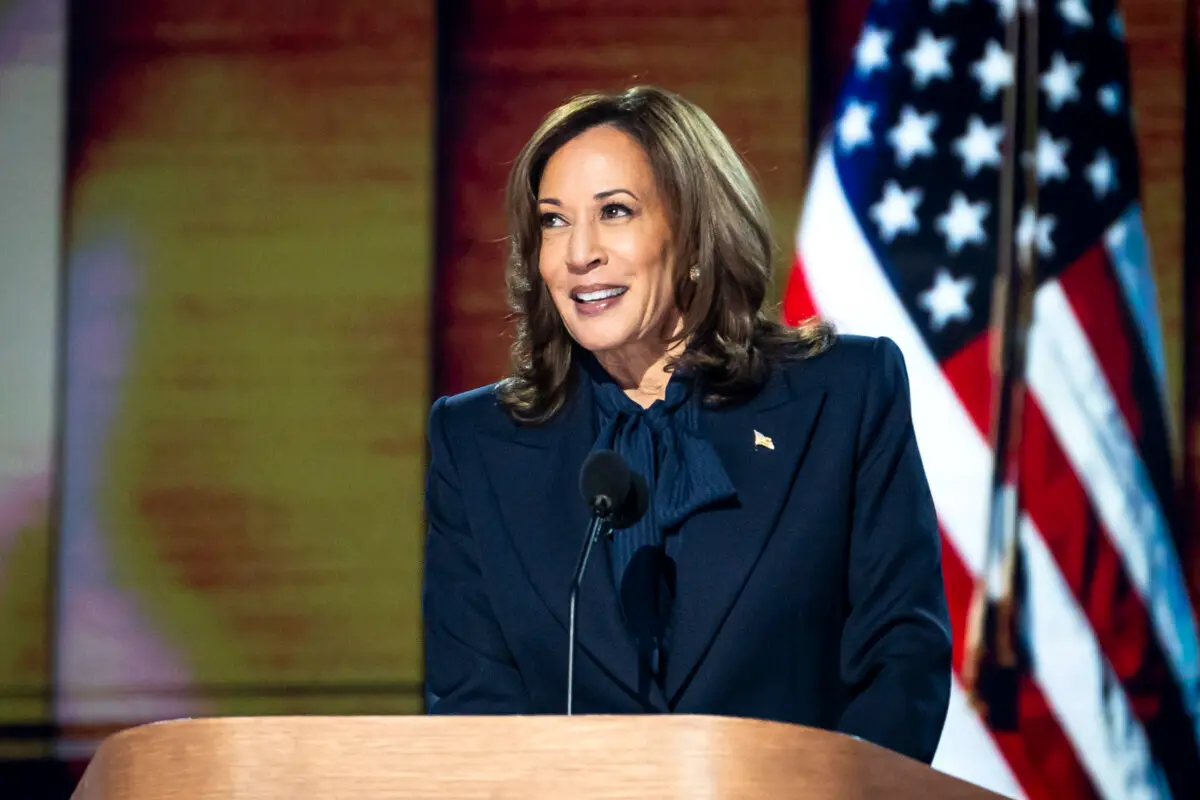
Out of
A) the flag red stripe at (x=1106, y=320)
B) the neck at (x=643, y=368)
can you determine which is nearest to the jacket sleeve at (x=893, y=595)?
the neck at (x=643, y=368)

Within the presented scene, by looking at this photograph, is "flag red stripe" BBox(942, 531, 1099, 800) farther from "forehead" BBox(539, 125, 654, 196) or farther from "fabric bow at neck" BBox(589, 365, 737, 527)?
"forehead" BBox(539, 125, 654, 196)

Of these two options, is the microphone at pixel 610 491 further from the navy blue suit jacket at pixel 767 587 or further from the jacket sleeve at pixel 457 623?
the jacket sleeve at pixel 457 623

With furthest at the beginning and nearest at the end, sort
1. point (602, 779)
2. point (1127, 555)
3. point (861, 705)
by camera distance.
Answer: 1. point (1127, 555)
2. point (861, 705)
3. point (602, 779)

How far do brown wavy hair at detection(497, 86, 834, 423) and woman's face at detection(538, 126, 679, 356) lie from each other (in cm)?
3

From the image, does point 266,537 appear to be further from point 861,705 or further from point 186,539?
point 861,705

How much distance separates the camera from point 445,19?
392cm

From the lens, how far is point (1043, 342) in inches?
147

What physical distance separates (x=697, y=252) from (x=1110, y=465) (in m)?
1.84

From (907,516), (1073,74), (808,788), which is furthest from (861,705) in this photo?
A: (1073,74)

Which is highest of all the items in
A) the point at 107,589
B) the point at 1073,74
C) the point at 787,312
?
the point at 1073,74

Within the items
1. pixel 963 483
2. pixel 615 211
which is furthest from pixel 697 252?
pixel 963 483

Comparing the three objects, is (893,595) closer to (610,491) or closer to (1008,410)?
(610,491)

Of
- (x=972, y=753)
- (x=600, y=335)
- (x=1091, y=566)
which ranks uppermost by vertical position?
(x=600, y=335)

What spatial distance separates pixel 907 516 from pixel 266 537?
2154mm
